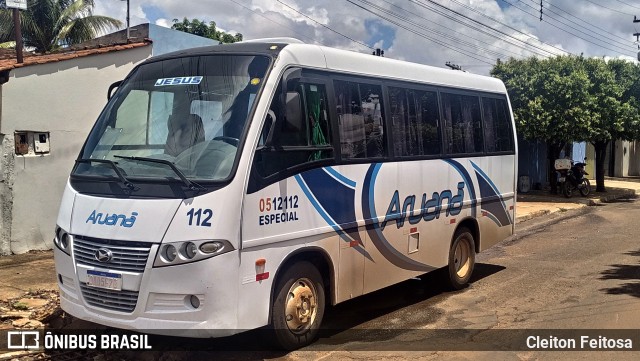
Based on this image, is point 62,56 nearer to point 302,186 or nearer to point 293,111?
point 293,111

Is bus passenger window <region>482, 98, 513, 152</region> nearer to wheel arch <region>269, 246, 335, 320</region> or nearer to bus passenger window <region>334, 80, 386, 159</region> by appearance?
bus passenger window <region>334, 80, 386, 159</region>

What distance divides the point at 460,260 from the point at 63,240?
206 inches

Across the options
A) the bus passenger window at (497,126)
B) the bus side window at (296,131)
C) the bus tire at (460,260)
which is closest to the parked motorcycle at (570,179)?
the bus passenger window at (497,126)

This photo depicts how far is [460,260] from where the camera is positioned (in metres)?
8.27

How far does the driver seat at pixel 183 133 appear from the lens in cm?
503

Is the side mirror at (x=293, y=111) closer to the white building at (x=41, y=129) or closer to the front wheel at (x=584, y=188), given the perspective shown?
the white building at (x=41, y=129)

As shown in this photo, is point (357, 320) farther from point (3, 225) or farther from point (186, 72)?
point (3, 225)

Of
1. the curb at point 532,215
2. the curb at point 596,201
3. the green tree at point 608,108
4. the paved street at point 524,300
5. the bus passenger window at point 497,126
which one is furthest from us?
the green tree at point 608,108

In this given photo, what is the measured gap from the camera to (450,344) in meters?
5.77

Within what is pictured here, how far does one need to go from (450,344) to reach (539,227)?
10.0 m

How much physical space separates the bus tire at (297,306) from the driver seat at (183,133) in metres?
1.41

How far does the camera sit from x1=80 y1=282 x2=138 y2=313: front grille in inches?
185

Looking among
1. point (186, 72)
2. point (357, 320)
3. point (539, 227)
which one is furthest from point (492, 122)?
point (539, 227)

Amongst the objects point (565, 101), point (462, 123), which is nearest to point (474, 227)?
point (462, 123)
